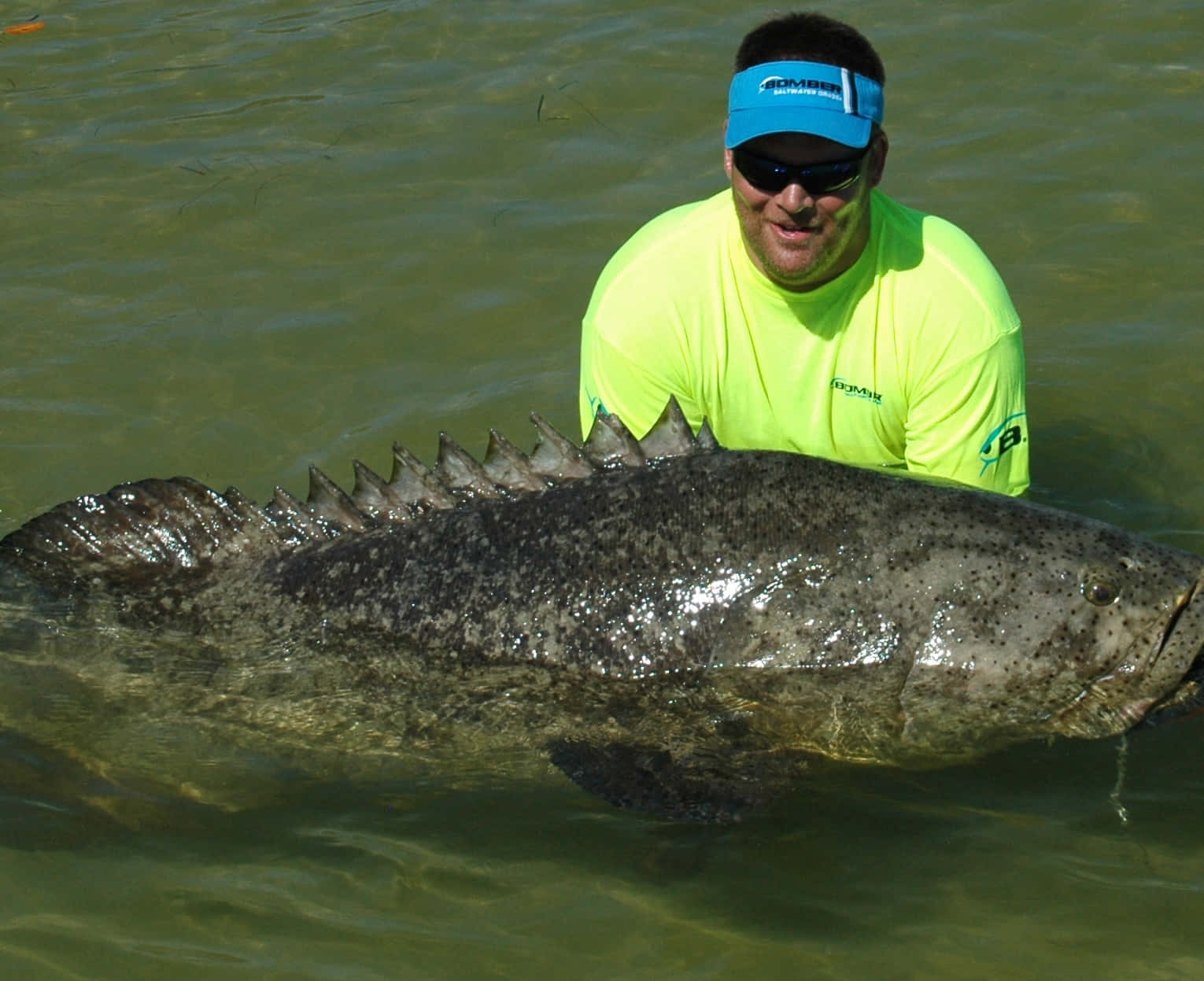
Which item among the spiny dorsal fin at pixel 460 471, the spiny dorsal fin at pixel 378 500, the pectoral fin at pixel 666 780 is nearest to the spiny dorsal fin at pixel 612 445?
the spiny dorsal fin at pixel 460 471

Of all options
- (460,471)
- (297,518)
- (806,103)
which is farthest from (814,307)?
(297,518)

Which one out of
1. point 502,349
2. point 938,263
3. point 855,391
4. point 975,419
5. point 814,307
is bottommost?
point 975,419

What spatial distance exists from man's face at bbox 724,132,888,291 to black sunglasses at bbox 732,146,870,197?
0.04 feet

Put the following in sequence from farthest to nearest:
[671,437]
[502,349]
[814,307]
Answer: [502,349]
[814,307]
[671,437]

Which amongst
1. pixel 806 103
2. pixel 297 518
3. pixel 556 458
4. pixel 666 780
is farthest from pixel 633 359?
pixel 666 780

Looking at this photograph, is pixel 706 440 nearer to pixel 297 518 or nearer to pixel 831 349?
pixel 831 349

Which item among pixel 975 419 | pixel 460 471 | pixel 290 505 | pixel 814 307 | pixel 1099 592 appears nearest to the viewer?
pixel 1099 592

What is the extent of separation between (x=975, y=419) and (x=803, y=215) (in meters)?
0.88

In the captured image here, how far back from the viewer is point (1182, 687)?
4.53 meters

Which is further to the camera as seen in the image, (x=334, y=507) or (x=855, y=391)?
(x=855, y=391)

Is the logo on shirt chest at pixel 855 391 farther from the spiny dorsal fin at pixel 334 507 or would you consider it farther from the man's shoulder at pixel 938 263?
the spiny dorsal fin at pixel 334 507

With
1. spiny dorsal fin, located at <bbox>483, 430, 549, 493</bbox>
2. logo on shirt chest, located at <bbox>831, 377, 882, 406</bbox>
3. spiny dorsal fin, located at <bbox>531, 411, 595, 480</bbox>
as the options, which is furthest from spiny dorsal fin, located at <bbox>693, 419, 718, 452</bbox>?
logo on shirt chest, located at <bbox>831, 377, 882, 406</bbox>

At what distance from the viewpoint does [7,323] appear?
7852 millimetres

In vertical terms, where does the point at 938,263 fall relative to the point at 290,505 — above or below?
above
